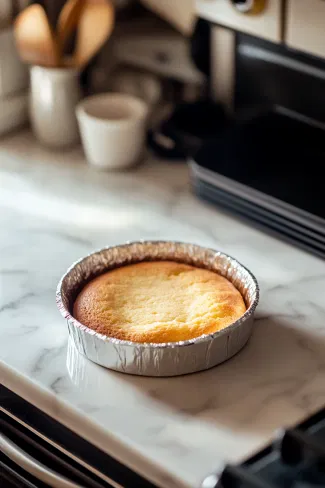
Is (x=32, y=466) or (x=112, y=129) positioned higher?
(x=112, y=129)

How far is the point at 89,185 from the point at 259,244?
318 mm

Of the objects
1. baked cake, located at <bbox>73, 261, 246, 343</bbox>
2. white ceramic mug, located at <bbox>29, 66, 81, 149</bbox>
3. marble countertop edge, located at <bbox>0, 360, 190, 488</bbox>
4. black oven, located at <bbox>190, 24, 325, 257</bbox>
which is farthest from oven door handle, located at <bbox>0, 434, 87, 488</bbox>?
white ceramic mug, located at <bbox>29, 66, 81, 149</bbox>

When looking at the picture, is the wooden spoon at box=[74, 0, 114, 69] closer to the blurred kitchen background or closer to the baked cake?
the blurred kitchen background

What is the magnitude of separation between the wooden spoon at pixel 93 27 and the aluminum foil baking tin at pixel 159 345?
0.50 metres

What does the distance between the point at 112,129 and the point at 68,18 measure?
0.21 metres

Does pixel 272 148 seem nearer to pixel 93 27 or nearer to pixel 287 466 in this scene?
pixel 93 27

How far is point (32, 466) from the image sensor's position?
3.19 ft

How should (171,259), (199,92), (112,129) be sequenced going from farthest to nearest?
(199,92)
(112,129)
(171,259)

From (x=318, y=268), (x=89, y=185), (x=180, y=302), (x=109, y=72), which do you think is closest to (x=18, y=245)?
(x=89, y=185)

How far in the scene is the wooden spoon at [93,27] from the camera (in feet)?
4.81

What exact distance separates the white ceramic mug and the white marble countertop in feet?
0.19

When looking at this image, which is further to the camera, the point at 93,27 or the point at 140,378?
the point at 93,27

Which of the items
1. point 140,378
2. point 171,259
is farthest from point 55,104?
point 140,378

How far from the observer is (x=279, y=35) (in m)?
1.31
